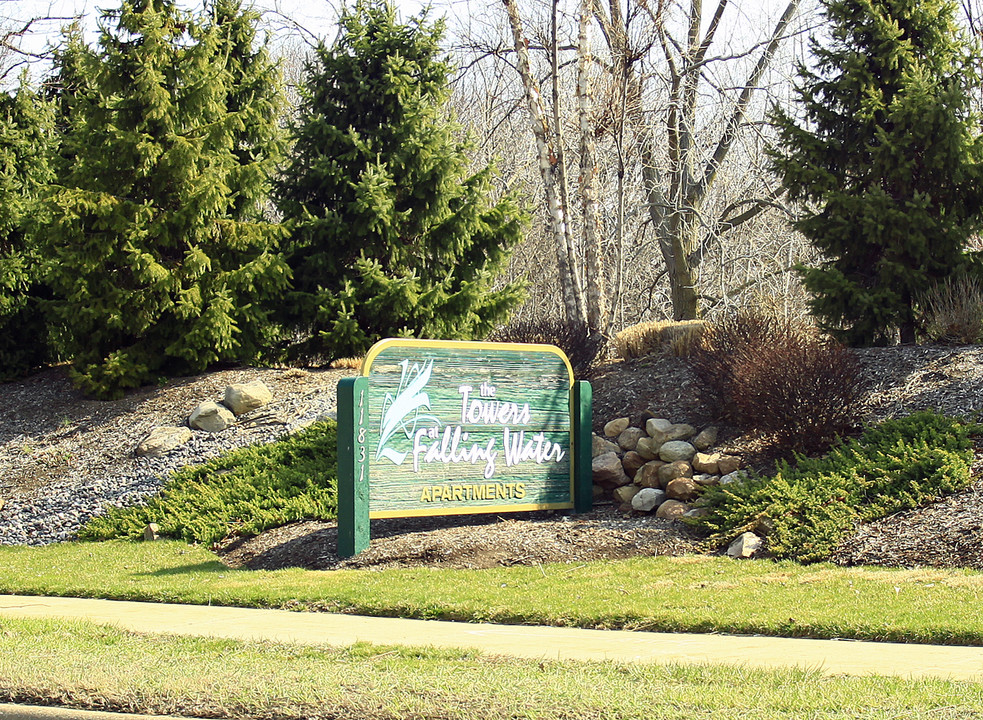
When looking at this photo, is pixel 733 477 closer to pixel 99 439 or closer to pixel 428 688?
pixel 428 688

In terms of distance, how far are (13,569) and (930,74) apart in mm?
12989

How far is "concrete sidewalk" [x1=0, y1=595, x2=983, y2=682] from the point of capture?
229 inches

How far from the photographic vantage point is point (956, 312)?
44.4 ft

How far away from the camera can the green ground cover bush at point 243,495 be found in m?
12.2

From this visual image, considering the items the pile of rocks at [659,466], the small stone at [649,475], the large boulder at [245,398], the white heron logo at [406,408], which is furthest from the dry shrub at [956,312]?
the large boulder at [245,398]

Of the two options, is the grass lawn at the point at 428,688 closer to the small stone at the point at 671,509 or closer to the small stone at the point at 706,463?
the small stone at the point at 671,509

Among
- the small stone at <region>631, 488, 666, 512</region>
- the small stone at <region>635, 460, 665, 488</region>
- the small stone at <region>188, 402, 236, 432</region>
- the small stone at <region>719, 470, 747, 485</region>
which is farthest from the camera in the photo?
the small stone at <region>188, 402, 236, 432</region>

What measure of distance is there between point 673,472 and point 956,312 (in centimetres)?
467

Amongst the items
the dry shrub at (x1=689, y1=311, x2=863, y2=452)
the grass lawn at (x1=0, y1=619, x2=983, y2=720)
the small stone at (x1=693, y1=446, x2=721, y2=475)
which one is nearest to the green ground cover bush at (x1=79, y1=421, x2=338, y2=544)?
the small stone at (x1=693, y1=446, x2=721, y2=475)

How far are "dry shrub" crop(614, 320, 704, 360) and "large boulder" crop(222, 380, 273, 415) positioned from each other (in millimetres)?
5400

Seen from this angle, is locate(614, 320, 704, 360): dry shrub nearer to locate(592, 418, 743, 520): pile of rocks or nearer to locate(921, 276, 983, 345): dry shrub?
locate(592, 418, 743, 520): pile of rocks

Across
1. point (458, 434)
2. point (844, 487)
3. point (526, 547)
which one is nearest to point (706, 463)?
point (844, 487)

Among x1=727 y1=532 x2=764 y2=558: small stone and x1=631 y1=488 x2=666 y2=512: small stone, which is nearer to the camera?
x1=727 y1=532 x2=764 y2=558: small stone

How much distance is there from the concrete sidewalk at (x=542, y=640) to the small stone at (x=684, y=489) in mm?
4333
